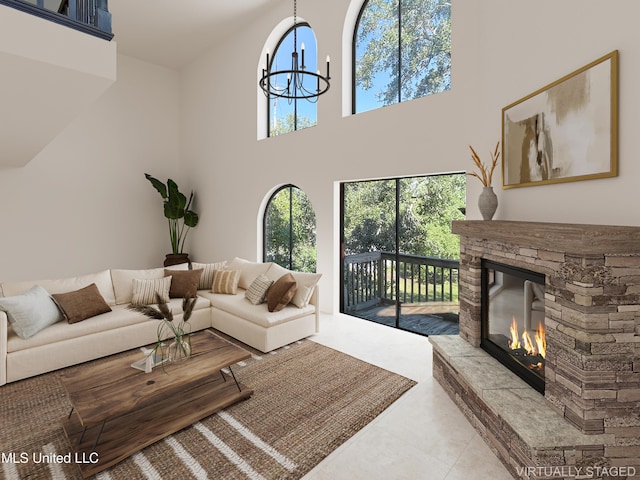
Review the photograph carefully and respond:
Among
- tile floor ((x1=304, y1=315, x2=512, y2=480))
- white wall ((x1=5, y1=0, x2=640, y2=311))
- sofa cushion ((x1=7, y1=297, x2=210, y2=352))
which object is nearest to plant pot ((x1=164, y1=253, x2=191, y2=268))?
white wall ((x1=5, y1=0, x2=640, y2=311))

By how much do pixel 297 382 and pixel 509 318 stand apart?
6.00 feet

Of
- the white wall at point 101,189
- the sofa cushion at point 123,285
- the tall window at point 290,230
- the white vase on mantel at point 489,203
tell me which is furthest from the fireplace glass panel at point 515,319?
the white wall at point 101,189

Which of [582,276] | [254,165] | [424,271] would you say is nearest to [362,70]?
[254,165]

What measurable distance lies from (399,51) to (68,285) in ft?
15.8

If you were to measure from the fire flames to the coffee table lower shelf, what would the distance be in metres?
2.09

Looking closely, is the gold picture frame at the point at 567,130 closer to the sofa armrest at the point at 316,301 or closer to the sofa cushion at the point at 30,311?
the sofa armrest at the point at 316,301

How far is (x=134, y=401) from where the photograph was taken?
80.5 inches

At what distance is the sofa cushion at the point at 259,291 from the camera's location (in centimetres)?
399

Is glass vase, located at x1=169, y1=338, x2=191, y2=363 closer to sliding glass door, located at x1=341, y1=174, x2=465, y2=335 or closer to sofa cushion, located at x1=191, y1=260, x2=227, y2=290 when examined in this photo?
sofa cushion, located at x1=191, y1=260, x2=227, y2=290

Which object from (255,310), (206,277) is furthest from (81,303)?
(255,310)

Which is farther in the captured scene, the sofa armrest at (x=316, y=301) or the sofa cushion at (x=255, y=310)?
the sofa armrest at (x=316, y=301)

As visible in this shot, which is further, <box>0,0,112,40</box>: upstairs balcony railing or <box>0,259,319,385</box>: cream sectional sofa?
<box>0,259,319,385</box>: cream sectional sofa

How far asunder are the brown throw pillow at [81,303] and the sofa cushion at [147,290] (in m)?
0.37

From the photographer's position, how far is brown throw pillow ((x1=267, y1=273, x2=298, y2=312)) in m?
3.77
